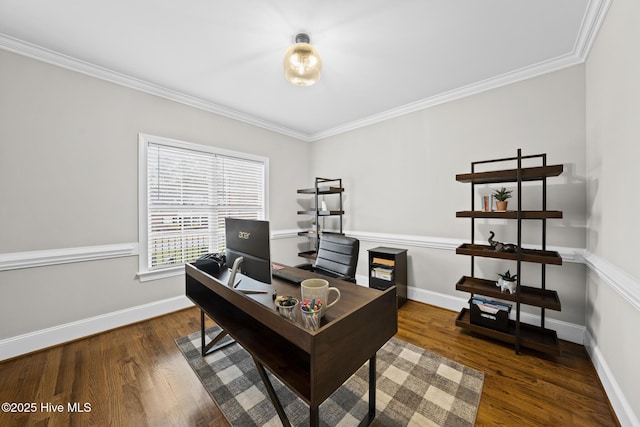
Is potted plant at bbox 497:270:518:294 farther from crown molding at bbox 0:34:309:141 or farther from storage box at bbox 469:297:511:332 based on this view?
crown molding at bbox 0:34:309:141

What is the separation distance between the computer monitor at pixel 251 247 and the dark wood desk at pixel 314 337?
141 millimetres

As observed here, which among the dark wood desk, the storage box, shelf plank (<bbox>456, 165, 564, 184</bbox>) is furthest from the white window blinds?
the storage box

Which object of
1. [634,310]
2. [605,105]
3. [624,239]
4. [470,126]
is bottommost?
[634,310]

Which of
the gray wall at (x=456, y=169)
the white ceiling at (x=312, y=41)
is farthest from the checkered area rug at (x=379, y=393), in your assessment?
the white ceiling at (x=312, y=41)

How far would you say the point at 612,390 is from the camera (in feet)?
4.74

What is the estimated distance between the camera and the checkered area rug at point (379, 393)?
1.38 meters

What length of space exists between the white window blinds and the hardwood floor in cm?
96

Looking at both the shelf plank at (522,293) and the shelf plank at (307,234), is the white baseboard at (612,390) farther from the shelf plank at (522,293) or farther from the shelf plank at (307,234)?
the shelf plank at (307,234)

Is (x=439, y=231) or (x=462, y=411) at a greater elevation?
(x=439, y=231)

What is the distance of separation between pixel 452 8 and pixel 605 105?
4.14 ft

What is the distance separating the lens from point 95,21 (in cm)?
171

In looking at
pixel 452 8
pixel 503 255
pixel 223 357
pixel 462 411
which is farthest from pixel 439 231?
pixel 223 357

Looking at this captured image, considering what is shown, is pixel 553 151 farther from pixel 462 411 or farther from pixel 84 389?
pixel 84 389

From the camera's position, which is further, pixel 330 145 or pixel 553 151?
pixel 330 145
